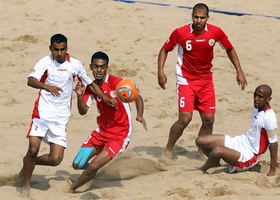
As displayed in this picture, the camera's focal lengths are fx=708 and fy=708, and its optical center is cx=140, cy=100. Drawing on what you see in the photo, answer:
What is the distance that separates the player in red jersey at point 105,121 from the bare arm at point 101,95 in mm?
74

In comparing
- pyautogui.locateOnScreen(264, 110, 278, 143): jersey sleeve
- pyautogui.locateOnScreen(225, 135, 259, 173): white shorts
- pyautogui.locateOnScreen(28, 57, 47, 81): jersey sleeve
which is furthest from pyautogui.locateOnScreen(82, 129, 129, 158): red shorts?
pyautogui.locateOnScreen(264, 110, 278, 143): jersey sleeve

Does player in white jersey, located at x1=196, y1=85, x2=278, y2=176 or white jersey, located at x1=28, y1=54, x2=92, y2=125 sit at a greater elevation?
white jersey, located at x1=28, y1=54, x2=92, y2=125

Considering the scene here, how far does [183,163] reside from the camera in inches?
337

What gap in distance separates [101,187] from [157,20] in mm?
6365

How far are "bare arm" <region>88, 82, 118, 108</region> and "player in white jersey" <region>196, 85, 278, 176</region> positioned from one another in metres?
1.26

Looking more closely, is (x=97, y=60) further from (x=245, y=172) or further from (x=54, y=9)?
(x=54, y=9)

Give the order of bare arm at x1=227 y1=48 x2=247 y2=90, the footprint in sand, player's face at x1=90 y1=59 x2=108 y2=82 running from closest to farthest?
player's face at x1=90 y1=59 x2=108 y2=82 < the footprint in sand < bare arm at x1=227 y1=48 x2=247 y2=90

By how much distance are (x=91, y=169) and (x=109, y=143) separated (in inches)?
14.5

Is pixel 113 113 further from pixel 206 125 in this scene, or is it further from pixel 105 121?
pixel 206 125

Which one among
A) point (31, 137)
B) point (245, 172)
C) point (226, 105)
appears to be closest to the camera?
point (31, 137)

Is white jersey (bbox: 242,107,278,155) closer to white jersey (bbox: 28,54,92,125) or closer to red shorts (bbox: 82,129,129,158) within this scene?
red shorts (bbox: 82,129,129,158)

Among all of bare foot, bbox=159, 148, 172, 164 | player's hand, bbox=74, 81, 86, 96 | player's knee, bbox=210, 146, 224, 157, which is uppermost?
player's hand, bbox=74, 81, 86, 96

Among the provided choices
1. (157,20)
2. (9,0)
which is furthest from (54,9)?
(157,20)

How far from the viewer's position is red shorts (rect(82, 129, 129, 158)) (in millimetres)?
7487
